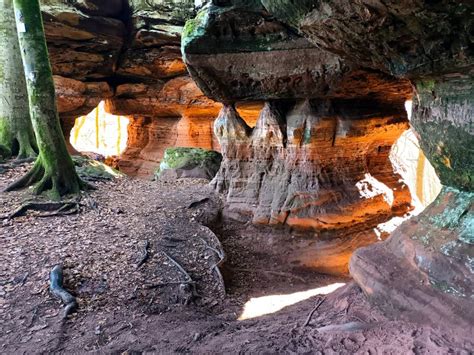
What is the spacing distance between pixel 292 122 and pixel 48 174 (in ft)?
16.7

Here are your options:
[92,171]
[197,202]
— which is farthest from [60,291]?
[92,171]

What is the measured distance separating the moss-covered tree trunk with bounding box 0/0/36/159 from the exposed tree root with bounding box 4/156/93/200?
210 centimetres

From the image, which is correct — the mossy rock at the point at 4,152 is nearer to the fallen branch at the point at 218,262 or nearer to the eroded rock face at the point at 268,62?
the eroded rock face at the point at 268,62

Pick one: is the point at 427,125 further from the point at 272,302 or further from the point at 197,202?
the point at 197,202

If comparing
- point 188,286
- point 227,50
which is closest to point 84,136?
point 227,50

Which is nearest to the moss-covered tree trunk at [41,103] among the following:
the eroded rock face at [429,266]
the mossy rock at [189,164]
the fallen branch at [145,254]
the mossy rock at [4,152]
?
the mossy rock at [4,152]

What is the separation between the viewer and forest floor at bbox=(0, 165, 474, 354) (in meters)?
2.88

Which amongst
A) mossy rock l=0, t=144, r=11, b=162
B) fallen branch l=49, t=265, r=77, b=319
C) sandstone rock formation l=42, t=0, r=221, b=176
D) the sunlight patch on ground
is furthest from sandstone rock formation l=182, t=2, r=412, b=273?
sandstone rock formation l=42, t=0, r=221, b=176

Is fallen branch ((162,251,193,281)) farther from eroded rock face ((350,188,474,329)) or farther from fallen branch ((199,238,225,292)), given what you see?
eroded rock face ((350,188,474,329))

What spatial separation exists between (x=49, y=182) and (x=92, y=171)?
91.0 inches

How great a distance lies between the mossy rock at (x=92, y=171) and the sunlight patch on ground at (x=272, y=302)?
18.6 feet

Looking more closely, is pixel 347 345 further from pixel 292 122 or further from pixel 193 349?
pixel 292 122

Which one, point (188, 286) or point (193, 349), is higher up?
point (193, 349)

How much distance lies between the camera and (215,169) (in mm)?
11258
